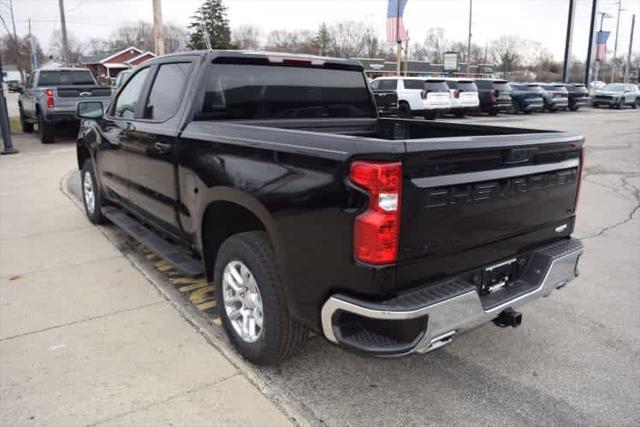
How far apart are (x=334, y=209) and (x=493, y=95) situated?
80.1 ft

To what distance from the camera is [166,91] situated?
415 centimetres

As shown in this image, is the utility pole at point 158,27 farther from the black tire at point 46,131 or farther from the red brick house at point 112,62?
the red brick house at point 112,62

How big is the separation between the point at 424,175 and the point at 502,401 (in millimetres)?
1404

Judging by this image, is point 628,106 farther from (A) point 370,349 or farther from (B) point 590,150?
(A) point 370,349

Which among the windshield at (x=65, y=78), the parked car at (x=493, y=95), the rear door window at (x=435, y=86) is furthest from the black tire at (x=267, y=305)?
the parked car at (x=493, y=95)

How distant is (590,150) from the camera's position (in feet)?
43.4

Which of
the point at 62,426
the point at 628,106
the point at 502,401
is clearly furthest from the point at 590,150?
the point at 628,106

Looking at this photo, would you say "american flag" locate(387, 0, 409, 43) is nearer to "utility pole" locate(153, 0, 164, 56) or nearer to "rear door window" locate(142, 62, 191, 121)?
"utility pole" locate(153, 0, 164, 56)

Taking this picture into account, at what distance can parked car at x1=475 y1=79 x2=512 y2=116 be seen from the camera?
81.7ft

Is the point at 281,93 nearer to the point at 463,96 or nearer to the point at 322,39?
the point at 463,96

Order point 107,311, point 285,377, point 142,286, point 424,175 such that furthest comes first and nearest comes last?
point 142,286 < point 107,311 < point 285,377 < point 424,175

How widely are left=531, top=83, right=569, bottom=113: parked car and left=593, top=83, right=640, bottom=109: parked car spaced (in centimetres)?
704

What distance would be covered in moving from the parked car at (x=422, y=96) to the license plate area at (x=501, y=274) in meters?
19.1

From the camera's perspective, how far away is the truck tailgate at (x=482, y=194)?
234cm
